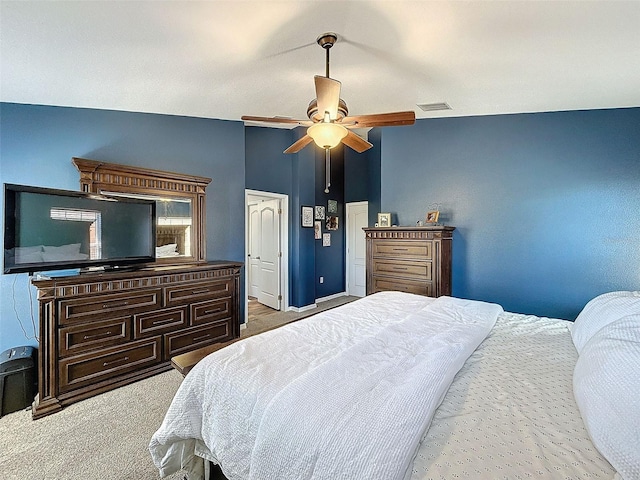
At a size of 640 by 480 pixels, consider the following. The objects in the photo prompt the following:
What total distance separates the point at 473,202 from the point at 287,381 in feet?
11.3

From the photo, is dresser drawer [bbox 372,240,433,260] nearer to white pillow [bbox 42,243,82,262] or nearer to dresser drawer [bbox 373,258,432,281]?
dresser drawer [bbox 373,258,432,281]

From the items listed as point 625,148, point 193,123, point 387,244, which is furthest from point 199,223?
point 625,148

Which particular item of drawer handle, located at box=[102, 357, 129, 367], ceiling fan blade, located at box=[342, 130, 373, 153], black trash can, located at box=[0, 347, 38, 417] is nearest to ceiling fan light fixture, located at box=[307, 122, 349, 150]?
ceiling fan blade, located at box=[342, 130, 373, 153]

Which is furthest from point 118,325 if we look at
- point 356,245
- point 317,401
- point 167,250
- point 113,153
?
point 356,245

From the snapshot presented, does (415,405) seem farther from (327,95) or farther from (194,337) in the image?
(194,337)

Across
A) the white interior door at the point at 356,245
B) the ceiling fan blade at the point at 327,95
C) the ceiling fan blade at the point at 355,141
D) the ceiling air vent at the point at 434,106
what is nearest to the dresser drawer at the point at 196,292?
the ceiling fan blade at the point at 355,141

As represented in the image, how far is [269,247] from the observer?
5359mm

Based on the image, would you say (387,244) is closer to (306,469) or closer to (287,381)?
(287,381)

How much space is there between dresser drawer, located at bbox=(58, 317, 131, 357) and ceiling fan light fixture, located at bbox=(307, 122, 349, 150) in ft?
7.43

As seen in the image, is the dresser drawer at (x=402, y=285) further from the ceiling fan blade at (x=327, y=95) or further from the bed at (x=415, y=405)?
the ceiling fan blade at (x=327, y=95)

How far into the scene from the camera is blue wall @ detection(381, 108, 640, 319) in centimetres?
300

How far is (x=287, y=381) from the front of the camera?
3.92ft

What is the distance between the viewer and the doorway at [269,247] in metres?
5.14

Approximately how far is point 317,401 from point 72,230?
2.63 m
